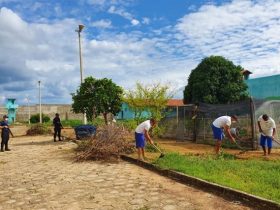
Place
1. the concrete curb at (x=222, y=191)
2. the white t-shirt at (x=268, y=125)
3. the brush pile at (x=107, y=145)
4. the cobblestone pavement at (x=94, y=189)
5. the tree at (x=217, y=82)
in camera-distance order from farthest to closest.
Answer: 1. the tree at (x=217, y=82)
2. the white t-shirt at (x=268, y=125)
3. the brush pile at (x=107, y=145)
4. the cobblestone pavement at (x=94, y=189)
5. the concrete curb at (x=222, y=191)

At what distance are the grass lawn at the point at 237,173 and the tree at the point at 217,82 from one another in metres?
21.8

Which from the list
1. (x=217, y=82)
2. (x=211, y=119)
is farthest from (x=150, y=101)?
(x=217, y=82)

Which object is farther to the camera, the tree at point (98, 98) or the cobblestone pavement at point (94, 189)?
the tree at point (98, 98)

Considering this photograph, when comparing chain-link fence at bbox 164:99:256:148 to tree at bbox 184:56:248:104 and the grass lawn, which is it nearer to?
the grass lawn

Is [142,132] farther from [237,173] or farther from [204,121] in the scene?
[204,121]

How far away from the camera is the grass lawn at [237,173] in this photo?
7.15 meters

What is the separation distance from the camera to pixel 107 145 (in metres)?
12.5

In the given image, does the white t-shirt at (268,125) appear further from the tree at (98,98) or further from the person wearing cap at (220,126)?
the tree at (98,98)

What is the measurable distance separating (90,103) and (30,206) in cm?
1243

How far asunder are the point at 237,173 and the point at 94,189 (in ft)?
10.7

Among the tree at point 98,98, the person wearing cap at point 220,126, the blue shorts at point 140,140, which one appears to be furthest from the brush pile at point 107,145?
the tree at point 98,98

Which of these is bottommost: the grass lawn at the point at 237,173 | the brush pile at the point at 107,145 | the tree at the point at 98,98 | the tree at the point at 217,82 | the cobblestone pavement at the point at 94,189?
the cobblestone pavement at the point at 94,189

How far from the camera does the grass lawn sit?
715 centimetres

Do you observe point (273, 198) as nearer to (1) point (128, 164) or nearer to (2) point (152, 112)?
(1) point (128, 164)
